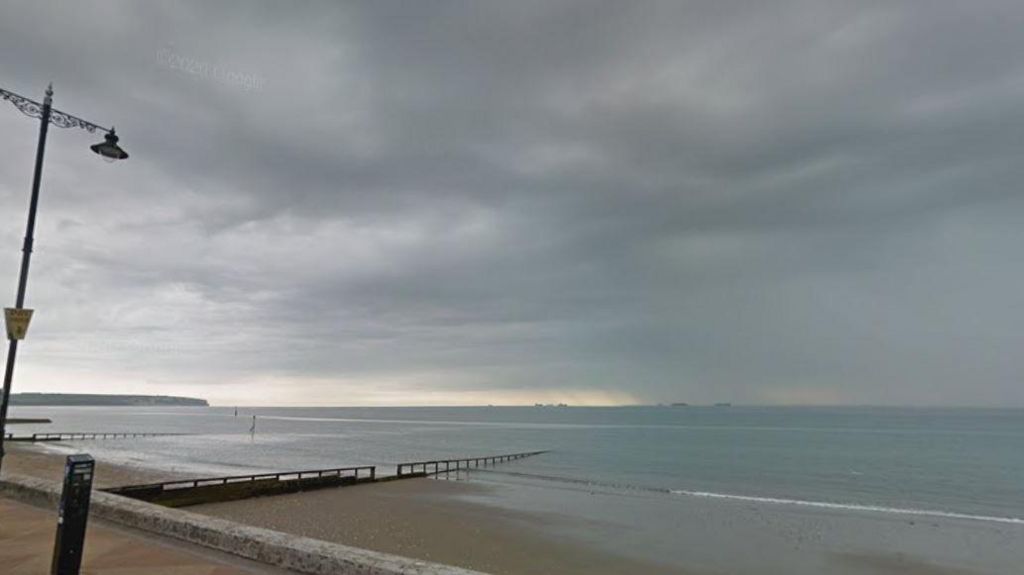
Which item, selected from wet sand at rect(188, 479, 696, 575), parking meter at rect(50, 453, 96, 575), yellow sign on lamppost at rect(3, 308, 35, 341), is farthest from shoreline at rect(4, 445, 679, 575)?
parking meter at rect(50, 453, 96, 575)

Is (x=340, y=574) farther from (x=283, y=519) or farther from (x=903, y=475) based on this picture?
(x=903, y=475)

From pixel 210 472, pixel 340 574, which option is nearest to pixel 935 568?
pixel 340 574

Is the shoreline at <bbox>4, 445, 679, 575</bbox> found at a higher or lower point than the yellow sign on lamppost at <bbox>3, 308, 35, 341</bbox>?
lower

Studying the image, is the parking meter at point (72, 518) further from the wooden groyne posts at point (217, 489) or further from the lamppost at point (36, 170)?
the wooden groyne posts at point (217, 489)

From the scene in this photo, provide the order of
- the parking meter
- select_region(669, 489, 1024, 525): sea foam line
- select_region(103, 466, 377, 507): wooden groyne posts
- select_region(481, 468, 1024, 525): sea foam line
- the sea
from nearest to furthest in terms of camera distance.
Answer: the parking meter < select_region(103, 466, 377, 507): wooden groyne posts < the sea < select_region(669, 489, 1024, 525): sea foam line < select_region(481, 468, 1024, 525): sea foam line

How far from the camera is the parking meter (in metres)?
5.04

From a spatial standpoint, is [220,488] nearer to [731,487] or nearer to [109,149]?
[109,149]

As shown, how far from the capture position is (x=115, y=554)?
19.7 ft

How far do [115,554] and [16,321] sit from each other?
4.03 metres

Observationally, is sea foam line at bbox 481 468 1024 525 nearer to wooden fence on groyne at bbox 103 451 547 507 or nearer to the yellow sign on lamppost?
wooden fence on groyne at bbox 103 451 547 507

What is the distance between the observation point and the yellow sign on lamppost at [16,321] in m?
7.96

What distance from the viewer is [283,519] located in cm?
2317

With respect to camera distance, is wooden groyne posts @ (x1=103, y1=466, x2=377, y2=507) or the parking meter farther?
wooden groyne posts @ (x1=103, y1=466, x2=377, y2=507)

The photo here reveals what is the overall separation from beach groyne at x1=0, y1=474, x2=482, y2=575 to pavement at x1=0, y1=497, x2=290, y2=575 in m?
0.11
